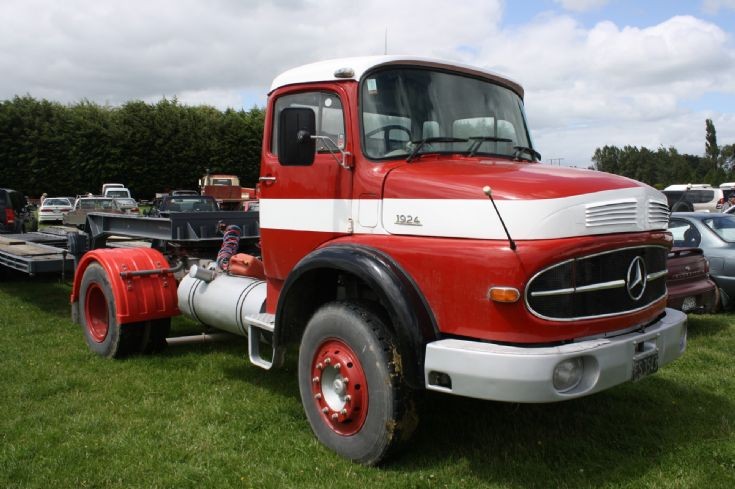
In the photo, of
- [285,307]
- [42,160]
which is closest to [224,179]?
[42,160]

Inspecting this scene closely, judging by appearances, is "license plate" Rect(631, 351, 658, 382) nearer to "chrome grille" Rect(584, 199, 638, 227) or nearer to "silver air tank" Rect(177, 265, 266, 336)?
"chrome grille" Rect(584, 199, 638, 227)

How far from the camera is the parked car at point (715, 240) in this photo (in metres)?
9.16

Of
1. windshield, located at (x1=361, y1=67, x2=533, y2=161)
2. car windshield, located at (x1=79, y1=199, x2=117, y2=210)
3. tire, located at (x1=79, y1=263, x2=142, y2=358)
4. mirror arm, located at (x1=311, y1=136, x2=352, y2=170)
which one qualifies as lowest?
tire, located at (x1=79, y1=263, x2=142, y2=358)

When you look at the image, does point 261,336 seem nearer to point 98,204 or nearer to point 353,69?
point 353,69

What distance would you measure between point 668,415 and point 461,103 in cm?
290

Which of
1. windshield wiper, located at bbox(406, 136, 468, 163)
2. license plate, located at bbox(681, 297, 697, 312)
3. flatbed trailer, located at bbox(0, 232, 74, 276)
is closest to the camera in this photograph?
windshield wiper, located at bbox(406, 136, 468, 163)

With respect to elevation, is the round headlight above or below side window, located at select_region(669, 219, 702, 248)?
below

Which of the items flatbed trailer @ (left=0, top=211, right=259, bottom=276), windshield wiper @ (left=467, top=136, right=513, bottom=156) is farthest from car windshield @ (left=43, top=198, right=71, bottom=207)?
windshield wiper @ (left=467, top=136, right=513, bottom=156)

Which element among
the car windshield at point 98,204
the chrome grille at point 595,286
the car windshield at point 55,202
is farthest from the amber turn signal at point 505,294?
the car windshield at point 55,202

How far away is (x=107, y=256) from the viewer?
6746 millimetres

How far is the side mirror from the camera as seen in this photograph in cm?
442

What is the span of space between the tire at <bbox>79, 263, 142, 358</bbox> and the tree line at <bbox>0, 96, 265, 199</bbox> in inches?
1585

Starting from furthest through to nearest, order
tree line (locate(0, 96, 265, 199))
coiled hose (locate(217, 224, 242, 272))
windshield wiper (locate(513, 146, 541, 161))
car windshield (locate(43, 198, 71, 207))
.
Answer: tree line (locate(0, 96, 265, 199)), car windshield (locate(43, 198, 71, 207)), coiled hose (locate(217, 224, 242, 272)), windshield wiper (locate(513, 146, 541, 161))

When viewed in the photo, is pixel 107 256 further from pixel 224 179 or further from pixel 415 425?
pixel 224 179
